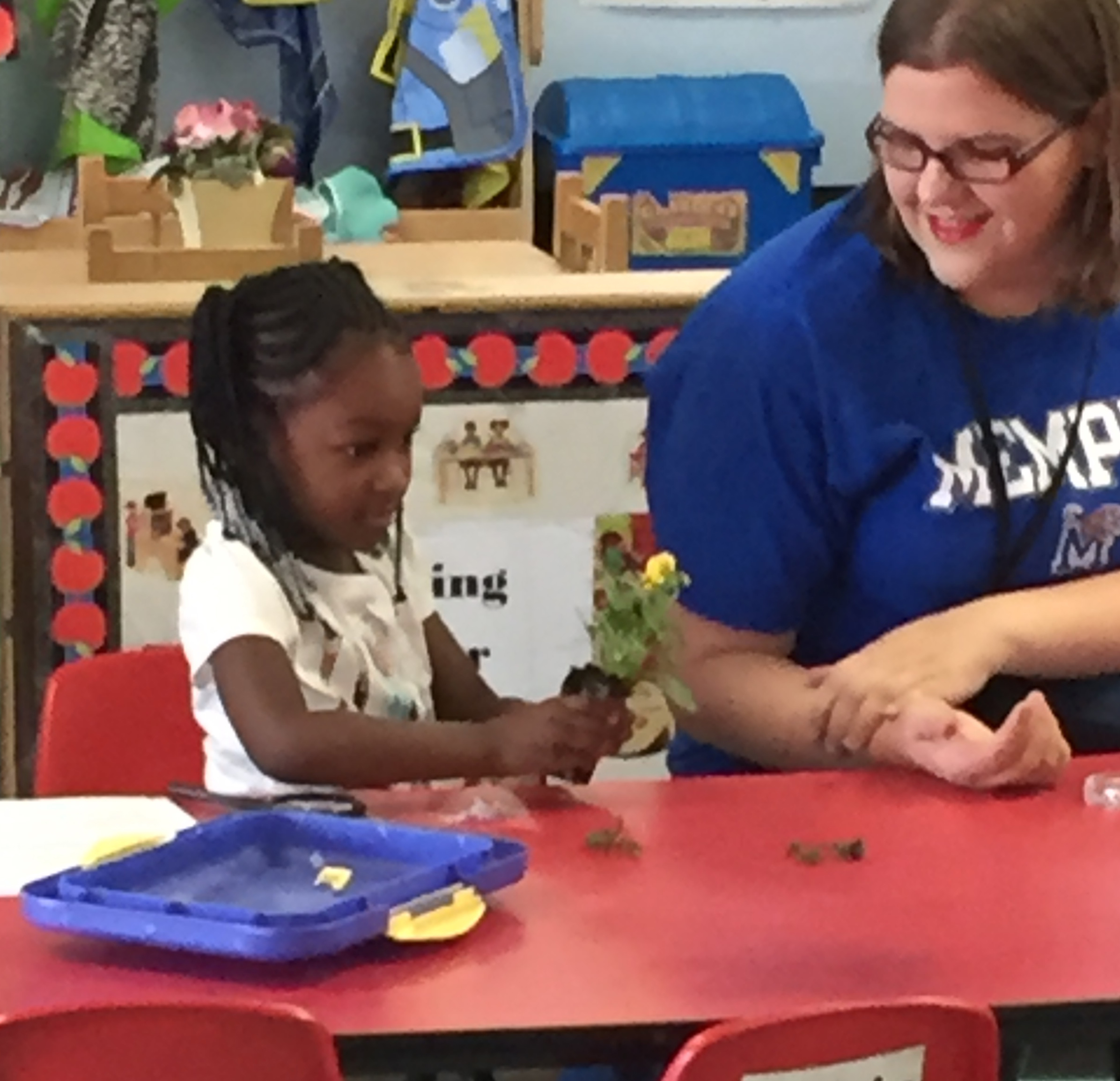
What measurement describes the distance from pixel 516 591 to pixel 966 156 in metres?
1.21

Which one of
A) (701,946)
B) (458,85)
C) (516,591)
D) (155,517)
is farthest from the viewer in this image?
(458,85)

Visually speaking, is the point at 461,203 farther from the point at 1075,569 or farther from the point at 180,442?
the point at 1075,569

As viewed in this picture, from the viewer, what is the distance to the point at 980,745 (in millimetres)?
1567

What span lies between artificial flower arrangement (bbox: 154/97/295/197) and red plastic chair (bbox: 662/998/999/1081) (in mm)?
1933

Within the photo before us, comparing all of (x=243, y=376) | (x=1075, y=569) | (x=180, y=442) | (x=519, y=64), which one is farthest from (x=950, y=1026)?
(x=519, y=64)

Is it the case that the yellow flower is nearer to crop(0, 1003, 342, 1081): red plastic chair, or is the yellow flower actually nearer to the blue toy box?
crop(0, 1003, 342, 1081): red plastic chair

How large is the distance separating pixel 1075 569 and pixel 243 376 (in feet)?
2.25

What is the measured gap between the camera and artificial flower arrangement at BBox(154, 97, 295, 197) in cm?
286

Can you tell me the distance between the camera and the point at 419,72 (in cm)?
387

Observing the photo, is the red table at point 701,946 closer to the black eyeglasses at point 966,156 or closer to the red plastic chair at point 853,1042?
the red plastic chair at point 853,1042

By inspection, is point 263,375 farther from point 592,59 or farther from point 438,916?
point 592,59

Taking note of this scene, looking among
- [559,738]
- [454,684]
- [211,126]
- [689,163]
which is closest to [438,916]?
[559,738]

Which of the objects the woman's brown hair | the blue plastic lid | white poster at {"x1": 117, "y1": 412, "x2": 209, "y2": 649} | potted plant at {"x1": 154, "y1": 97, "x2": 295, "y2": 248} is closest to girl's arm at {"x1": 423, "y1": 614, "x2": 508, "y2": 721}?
the woman's brown hair

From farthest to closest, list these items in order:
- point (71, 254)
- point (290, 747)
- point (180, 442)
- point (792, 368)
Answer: point (71, 254) → point (180, 442) → point (792, 368) → point (290, 747)
